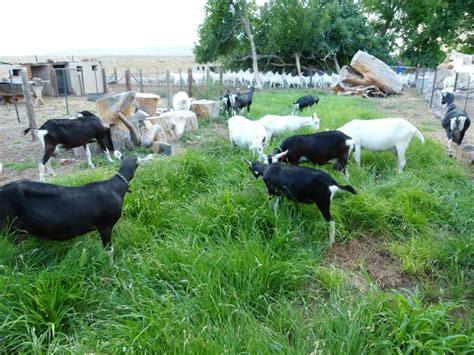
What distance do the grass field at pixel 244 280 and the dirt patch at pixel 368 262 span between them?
0.17 ft

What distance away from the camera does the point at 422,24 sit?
27.1 metres

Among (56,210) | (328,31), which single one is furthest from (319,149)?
(328,31)

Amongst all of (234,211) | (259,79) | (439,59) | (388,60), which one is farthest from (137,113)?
(439,59)


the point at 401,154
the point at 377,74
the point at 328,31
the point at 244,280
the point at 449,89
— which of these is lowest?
the point at 244,280

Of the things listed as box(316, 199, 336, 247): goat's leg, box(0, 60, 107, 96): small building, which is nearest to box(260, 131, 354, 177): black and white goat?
box(316, 199, 336, 247): goat's leg

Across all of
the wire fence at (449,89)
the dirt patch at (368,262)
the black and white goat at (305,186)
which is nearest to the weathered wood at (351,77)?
the wire fence at (449,89)

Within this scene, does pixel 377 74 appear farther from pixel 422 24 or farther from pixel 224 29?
pixel 422 24

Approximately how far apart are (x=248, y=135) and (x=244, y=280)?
12.4ft

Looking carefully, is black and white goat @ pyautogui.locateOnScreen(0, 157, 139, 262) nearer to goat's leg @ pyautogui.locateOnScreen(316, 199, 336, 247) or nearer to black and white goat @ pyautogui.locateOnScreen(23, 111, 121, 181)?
goat's leg @ pyautogui.locateOnScreen(316, 199, 336, 247)

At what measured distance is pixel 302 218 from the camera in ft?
12.0

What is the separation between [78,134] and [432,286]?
511cm

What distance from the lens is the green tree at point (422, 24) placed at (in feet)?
86.0

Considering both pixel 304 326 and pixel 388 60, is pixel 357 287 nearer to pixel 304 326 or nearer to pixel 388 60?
pixel 304 326

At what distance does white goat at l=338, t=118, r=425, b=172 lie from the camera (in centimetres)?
512
